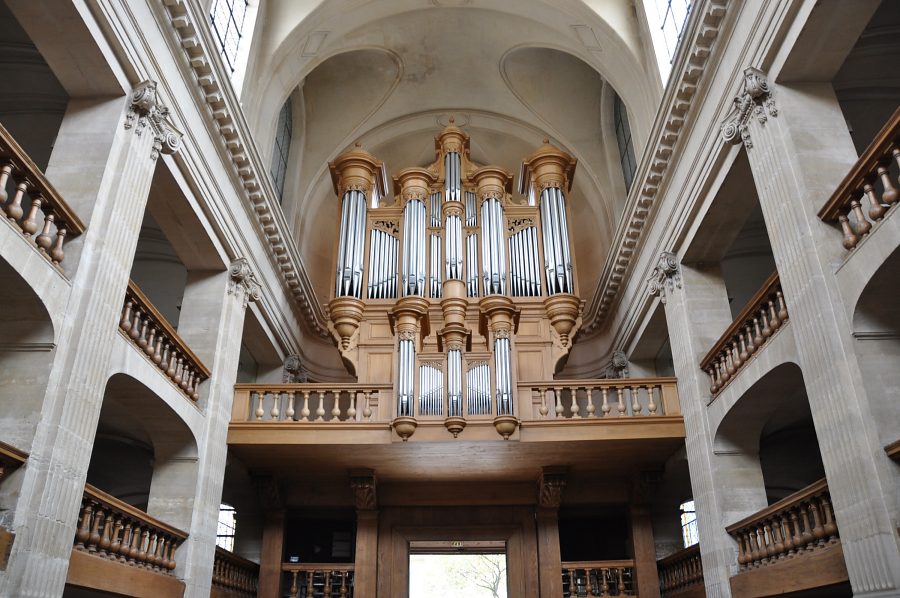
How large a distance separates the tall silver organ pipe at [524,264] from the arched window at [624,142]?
2.45 meters

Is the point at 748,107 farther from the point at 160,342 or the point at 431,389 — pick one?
the point at 160,342

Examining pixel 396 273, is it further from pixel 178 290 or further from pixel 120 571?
pixel 120 571

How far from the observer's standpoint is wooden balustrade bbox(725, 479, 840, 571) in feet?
21.8

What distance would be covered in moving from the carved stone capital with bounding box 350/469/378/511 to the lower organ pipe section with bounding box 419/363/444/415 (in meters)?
1.73

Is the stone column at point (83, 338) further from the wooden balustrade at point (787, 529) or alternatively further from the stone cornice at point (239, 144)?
the wooden balustrade at point (787, 529)

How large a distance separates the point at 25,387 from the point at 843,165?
7.32 metres

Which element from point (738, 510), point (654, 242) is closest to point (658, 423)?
point (738, 510)

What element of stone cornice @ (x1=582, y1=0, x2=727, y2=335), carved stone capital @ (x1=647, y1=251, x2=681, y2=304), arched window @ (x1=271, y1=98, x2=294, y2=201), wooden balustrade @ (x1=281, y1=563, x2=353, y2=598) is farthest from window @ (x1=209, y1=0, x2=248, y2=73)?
wooden balustrade @ (x1=281, y1=563, x2=353, y2=598)

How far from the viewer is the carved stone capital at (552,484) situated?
11.2 meters

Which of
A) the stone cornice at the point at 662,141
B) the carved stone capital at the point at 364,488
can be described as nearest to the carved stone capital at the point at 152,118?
the carved stone capital at the point at 364,488

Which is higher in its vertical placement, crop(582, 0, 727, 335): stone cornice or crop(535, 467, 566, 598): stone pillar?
crop(582, 0, 727, 335): stone cornice

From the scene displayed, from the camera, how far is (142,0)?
7633 millimetres

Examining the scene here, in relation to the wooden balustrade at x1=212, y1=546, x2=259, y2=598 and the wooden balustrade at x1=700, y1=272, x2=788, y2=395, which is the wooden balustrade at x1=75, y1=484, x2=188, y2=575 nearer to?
the wooden balustrade at x1=212, y1=546, x2=259, y2=598

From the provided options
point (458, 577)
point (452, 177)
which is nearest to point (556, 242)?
point (452, 177)
